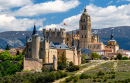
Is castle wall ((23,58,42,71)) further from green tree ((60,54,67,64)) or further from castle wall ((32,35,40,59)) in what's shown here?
green tree ((60,54,67,64))

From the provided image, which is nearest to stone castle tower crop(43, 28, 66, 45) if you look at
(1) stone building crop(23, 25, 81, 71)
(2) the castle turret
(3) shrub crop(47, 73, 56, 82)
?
(1) stone building crop(23, 25, 81, 71)

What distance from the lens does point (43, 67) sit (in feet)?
230

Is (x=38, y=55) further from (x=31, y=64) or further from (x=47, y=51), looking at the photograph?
(x=31, y=64)

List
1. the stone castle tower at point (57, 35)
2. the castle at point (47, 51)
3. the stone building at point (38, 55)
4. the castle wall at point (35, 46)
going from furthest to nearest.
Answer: the stone castle tower at point (57, 35)
the castle wall at point (35, 46)
the castle at point (47, 51)
the stone building at point (38, 55)

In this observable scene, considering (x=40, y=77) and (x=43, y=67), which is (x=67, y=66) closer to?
(x=43, y=67)

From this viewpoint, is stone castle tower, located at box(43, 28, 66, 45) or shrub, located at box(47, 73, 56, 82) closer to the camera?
shrub, located at box(47, 73, 56, 82)

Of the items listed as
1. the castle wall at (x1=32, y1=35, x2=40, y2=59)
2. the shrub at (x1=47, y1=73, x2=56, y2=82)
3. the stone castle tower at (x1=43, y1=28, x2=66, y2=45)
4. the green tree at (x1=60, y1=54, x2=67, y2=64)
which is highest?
the stone castle tower at (x1=43, y1=28, x2=66, y2=45)

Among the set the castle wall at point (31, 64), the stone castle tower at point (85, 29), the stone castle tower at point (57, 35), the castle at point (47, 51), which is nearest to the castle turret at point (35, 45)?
the castle at point (47, 51)

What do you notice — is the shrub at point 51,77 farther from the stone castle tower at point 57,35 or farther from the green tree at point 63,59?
the stone castle tower at point 57,35

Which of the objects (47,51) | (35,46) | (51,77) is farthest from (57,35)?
(51,77)

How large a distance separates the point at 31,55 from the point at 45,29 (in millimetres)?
33434

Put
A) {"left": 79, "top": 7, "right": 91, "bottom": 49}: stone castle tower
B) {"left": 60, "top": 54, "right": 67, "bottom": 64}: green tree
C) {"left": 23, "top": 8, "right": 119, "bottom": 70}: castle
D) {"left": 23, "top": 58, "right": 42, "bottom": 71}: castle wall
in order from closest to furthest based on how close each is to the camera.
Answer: {"left": 23, "top": 58, "right": 42, "bottom": 71}: castle wall → {"left": 23, "top": 8, "right": 119, "bottom": 70}: castle → {"left": 60, "top": 54, "right": 67, "bottom": 64}: green tree → {"left": 79, "top": 7, "right": 91, "bottom": 49}: stone castle tower

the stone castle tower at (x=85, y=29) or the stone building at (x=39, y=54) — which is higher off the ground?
the stone castle tower at (x=85, y=29)

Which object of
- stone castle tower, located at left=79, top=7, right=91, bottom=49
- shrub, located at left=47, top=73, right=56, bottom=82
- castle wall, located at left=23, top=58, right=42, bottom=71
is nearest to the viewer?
shrub, located at left=47, top=73, right=56, bottom=82
